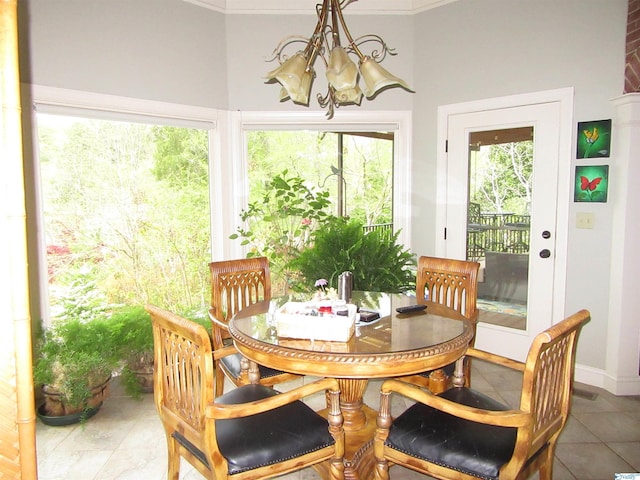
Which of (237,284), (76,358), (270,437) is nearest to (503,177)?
(237,284)

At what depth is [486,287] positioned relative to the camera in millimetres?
3609

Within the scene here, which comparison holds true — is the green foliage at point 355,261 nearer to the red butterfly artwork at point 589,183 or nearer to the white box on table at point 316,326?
the red butterfly artwork at point 589,183

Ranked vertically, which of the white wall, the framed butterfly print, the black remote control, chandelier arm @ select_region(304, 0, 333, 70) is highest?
the white wall

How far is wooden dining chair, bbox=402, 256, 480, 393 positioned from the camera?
88.0 inches

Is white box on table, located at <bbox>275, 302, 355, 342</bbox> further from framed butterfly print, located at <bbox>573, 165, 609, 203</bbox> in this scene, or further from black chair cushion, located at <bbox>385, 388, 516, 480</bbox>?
framed butterfly print, located at <bbox>573, 165, 609, 203</bbox>

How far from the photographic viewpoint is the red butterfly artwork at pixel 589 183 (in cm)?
296

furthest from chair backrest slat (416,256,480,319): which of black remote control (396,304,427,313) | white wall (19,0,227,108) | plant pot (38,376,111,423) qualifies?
white wall (19,0,227,108)

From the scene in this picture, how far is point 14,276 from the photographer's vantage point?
3.46 feet

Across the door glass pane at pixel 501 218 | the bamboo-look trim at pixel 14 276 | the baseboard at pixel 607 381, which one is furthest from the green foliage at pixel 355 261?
the bamboo-look trim at pixel 14 276

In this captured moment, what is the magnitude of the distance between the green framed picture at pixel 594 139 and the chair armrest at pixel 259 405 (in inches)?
97.6

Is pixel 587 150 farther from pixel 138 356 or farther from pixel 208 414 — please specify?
pixel 138 356

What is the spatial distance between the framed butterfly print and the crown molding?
5.59 feet

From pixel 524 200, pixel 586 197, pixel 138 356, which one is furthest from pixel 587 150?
pixel 138 356

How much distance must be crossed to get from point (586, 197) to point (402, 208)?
142 centimetres
